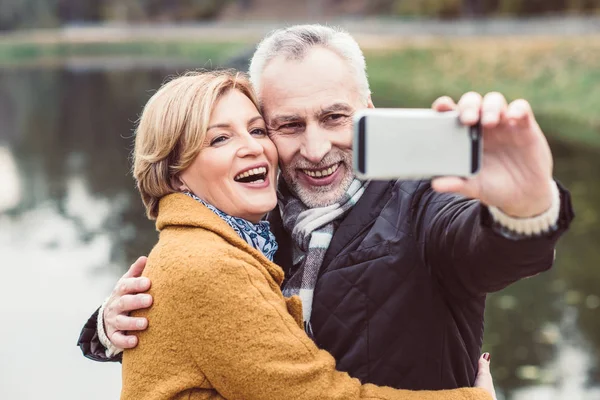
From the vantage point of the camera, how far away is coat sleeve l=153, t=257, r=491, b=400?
78.7 inches

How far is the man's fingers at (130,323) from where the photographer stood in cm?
218

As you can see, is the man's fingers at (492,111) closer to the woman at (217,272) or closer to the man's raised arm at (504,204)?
the man's raised arm at (504,204)

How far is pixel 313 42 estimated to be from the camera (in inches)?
99.5

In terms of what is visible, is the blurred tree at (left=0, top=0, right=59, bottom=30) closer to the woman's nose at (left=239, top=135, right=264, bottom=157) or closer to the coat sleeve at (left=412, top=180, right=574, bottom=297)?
the woman's nose at (left=239, top=135, right=264, bottom=157)

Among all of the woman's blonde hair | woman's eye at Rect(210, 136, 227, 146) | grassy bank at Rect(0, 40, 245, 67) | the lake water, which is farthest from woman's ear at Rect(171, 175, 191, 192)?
grassy bank at Rect(0, 40, 245, 67)

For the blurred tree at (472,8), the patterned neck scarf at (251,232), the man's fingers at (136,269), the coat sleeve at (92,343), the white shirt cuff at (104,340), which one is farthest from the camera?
the blurred tree at (472,8)

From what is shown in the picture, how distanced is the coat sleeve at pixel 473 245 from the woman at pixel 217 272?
0.38m

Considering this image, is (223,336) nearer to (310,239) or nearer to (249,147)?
(310,239)

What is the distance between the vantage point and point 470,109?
1.66 m

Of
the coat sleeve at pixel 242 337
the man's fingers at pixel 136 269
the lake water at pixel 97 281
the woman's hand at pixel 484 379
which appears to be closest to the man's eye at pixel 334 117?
the coat sleeve at pixel 242 337

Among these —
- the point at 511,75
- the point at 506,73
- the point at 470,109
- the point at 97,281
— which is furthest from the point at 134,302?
the point at 506,73

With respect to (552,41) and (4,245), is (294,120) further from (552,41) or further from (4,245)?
(552,41)

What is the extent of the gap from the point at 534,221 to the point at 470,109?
332 mm

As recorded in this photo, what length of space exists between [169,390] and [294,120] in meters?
0.96
